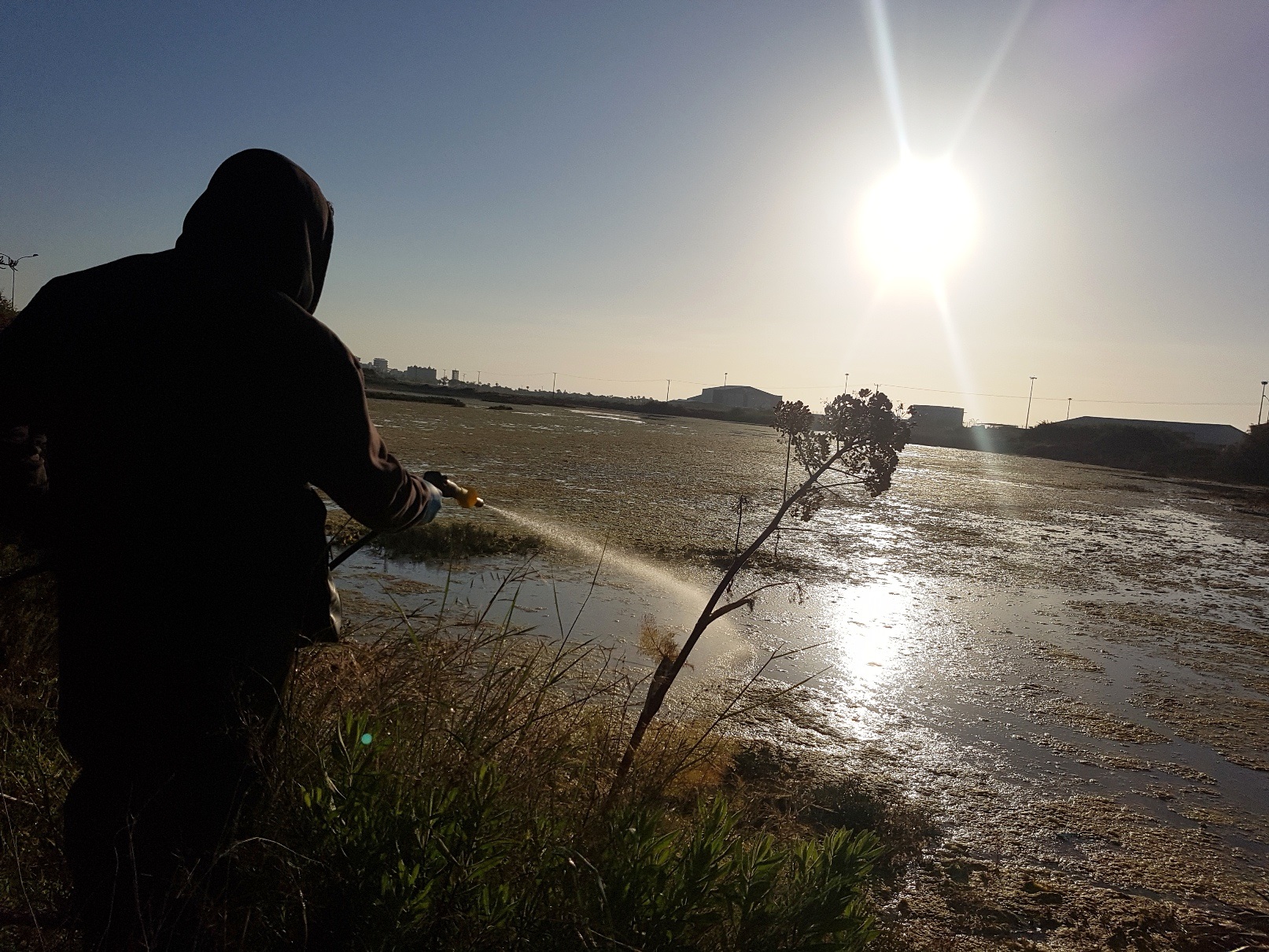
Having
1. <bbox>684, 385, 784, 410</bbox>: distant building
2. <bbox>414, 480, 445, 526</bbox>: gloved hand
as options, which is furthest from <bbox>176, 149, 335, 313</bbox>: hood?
<bbox>684, 385, 784, 410</bbox>: distant building

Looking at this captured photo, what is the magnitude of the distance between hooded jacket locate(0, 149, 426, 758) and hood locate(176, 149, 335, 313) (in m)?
0.02

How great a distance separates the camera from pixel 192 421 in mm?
1426

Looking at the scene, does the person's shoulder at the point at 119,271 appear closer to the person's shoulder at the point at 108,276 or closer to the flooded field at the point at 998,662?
the person's shoulder at the point at 108,276

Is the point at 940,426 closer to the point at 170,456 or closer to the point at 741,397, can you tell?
the point at 741,397

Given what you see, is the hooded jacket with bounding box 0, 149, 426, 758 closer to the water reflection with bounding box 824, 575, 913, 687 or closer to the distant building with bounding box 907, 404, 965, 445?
the water reflection with bounding box 824, 575, 913, 687

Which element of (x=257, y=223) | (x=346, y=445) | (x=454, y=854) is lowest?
(x=454, y=854)

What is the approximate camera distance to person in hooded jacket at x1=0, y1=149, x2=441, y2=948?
141 cm

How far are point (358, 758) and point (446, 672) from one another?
0.46m

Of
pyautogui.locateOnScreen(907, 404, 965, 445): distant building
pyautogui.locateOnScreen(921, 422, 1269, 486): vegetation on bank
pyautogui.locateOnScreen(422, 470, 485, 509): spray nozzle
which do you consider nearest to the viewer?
pyautogui.locateOnScreen(422, 470, 485, 509): spray nozzle

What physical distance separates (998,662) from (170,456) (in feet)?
22.4

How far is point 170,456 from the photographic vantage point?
142 centimetres

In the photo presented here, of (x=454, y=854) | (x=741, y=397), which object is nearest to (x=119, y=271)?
(x=454, y=854)

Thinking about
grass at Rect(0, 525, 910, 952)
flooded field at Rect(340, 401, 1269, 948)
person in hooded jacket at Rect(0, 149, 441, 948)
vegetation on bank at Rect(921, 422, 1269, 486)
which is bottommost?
flooded field at Rect(340, 401, 1269, 948)

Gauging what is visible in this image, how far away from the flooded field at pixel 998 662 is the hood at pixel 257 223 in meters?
2.14
